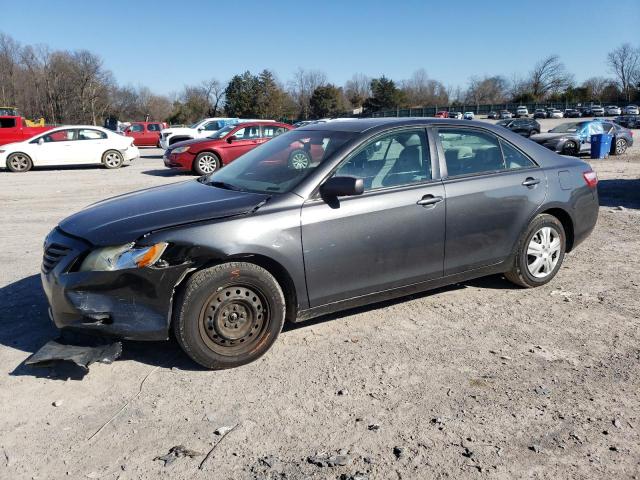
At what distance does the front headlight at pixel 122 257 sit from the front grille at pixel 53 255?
0.87ft

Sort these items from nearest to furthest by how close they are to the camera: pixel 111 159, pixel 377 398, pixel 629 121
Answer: pixel 377 398
pixel 111 159
pixel 629 121

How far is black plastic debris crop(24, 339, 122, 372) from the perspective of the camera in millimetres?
3566

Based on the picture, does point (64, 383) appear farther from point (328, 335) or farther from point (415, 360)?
point (415, 360)

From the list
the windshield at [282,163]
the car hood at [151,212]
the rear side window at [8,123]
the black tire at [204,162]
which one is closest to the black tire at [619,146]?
the black tire at [204,162]

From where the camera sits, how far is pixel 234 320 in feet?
12.3

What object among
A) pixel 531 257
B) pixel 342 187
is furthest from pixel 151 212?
pixel 531 257

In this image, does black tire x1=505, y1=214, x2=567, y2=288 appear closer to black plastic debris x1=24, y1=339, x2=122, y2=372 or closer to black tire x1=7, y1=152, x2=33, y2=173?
black plastic debris x1=24, y1=339, x2=122, y2=372

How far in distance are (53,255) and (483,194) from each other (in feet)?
11.1

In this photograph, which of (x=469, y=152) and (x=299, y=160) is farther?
(x=469, y=152)

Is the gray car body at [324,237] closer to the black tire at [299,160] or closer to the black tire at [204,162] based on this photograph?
the black tire at [299,160]

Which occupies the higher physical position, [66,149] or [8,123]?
[8,123]

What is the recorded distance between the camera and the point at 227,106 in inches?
3044

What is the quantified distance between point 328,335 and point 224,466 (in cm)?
170

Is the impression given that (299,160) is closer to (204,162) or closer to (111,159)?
(204,162)
